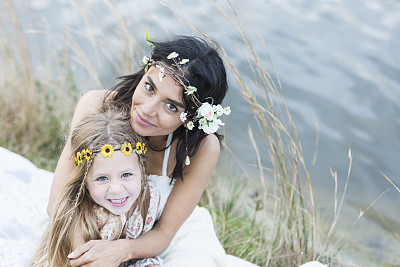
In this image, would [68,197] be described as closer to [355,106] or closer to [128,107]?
[128,107]

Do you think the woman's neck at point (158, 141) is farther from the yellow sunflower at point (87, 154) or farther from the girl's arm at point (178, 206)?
the yellow sunflower at point (87, 154)

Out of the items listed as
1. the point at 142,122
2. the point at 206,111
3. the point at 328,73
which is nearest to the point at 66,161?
the point at 142,122

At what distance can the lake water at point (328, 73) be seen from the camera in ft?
15.9

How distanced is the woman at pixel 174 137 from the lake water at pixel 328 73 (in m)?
1.83

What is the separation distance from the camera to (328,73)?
599cm

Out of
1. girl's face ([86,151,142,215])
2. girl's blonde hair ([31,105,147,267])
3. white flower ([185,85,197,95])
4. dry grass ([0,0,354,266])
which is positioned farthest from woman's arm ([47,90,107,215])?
dry grass ([0,0,354,266])

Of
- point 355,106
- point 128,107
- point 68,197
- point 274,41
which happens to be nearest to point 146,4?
point 274,41

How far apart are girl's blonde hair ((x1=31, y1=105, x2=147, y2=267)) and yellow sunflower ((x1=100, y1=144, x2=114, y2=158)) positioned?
0.05 m

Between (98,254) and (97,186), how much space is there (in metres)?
0.34

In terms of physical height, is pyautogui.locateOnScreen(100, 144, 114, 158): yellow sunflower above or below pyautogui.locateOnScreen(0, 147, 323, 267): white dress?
above

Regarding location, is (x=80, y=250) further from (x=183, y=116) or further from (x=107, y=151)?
(x=183, y=116)

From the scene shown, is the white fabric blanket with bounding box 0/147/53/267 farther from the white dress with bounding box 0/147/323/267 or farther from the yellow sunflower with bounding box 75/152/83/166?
the yellow sunflower with bounding box 75/152/83/166

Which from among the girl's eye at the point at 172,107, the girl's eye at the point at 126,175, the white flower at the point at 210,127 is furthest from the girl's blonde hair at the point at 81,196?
the white flower at the point at 210,127

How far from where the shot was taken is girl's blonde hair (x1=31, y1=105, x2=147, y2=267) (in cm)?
244
